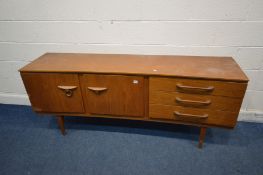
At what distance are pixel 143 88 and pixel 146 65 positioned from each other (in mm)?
180

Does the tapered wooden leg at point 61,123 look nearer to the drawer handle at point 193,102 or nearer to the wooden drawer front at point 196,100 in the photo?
the wooden drawer front at point 196,100

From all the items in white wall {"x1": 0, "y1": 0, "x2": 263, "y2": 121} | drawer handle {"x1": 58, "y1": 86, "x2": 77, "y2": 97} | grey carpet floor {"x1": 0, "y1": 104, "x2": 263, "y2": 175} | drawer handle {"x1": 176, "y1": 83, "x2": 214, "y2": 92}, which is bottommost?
grey carpet floor {"x1": 0, "y1": 104, "x2": 263, "y2": 175}

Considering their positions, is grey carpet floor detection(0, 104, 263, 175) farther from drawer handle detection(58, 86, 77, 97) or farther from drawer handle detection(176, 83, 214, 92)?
drawer handle detection(176, 83, 214, 92)

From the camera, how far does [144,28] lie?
60.9 inches

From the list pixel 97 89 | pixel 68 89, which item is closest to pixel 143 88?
pixel 97 89

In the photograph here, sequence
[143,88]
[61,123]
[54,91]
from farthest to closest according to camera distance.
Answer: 1. [61,123]
2. [54,91]
3. [143,88]

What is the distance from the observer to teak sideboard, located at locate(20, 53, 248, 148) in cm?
121

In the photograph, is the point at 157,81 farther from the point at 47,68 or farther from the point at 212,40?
the point at 47,68

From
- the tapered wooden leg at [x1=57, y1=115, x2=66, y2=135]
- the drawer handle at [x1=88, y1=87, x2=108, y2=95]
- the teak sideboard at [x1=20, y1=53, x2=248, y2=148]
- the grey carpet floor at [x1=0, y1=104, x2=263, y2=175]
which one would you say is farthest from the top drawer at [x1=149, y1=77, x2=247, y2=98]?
the tapered wooden leg at [x1=57, y1=115, x2=66, y2=135]

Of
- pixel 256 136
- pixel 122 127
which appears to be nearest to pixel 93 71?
pixel 122 127

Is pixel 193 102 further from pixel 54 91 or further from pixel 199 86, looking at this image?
pixel 54 91

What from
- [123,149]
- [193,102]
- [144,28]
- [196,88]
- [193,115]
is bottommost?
[123,149]

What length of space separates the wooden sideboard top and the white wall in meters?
0.10

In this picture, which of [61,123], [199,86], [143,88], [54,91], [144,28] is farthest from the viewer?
[61,123]
